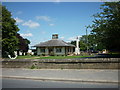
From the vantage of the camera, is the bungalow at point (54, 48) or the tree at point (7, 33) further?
the bungalow at point (54, 48)

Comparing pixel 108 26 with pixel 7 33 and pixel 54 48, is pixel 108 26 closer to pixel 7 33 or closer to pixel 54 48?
pixel 7 33

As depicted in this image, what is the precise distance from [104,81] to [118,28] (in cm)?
771

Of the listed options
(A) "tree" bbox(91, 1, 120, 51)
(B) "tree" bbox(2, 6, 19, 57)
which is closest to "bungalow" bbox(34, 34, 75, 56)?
(B) "tree" bbox(2, 6, 19, 57)

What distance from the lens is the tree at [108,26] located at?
1427 centimetres

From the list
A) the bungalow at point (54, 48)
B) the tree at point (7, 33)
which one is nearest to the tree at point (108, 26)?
the tree at point (7, 33)

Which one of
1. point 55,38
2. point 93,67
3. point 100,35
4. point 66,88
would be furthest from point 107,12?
point 55,38

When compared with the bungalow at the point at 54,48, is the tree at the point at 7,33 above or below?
above

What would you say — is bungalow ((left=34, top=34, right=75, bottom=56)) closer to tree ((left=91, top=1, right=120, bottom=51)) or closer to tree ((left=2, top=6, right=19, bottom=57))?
tree ((left=2, top=6, right=19, bottom=57))

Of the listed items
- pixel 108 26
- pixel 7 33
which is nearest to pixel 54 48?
pixel 7 33

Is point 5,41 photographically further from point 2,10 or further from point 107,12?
point 107,12

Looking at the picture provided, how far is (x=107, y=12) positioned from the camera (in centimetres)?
1614

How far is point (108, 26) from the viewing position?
15266mm

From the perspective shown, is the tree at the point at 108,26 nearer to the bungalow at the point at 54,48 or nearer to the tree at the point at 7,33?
the tree at the point at 7,33

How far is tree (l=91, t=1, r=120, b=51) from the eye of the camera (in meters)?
14.3
